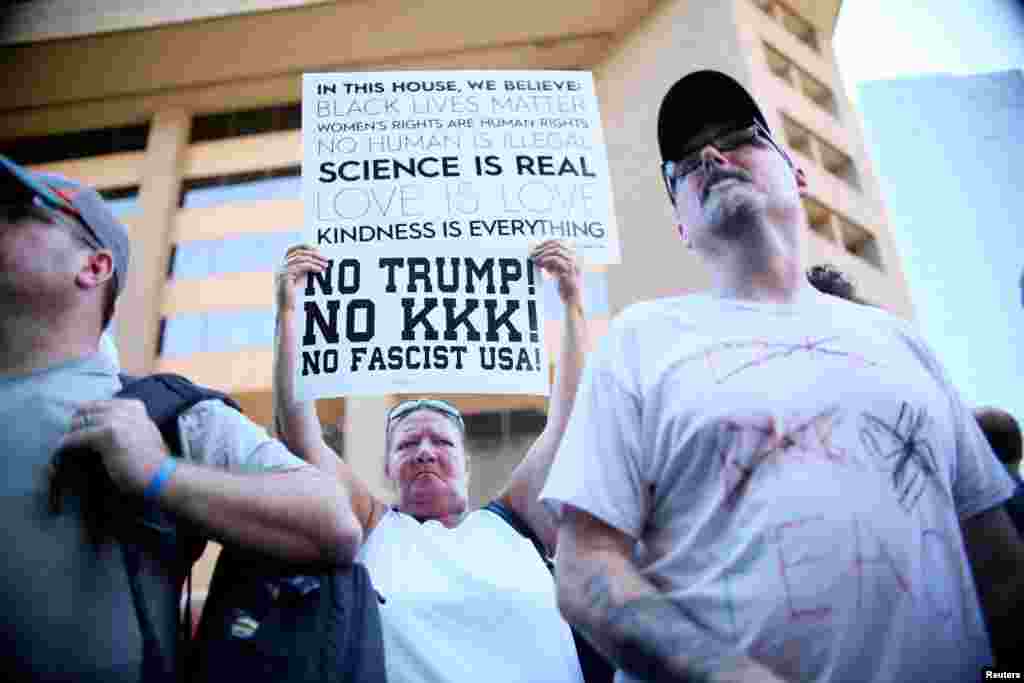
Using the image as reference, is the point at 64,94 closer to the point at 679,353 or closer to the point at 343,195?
the point at 343,195

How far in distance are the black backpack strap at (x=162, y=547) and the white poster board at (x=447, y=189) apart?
2.37 feet

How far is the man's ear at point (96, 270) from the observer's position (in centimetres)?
133

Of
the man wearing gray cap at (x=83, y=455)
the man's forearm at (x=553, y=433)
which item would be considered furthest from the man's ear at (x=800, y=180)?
the man wearing gray cap at (x=83, y=455)

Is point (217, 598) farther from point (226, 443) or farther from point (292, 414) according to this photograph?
point (292, 414)

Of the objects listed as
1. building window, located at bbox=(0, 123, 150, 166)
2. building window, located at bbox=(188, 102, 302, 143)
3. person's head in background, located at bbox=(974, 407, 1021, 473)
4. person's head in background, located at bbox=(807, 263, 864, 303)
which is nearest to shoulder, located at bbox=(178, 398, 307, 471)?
person's head in background, located at bbox=(807, 263, 864, 303)

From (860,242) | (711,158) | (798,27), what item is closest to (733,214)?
(711,158)

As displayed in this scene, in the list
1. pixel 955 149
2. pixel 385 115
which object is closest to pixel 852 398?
pixel 385 115

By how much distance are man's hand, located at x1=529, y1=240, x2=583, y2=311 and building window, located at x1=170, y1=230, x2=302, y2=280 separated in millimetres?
11598

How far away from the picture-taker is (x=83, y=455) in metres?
1.10

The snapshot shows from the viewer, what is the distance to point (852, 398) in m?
1.03

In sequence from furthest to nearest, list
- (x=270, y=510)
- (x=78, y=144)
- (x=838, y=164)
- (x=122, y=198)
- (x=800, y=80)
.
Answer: (x=78, y=144), (x=122, y=198), (x=800, y=80), (x=838, y=164), (x=270, y=510)

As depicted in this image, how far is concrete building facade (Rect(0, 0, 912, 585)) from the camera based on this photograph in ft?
38.4

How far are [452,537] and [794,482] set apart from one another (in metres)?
1.13

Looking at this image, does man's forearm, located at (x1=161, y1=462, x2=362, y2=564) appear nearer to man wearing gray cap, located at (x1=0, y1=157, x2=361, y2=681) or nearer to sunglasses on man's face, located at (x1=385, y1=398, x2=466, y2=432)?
man wearing gray cap, located at (x1=0, y1=157, x2=361, y2=681)
